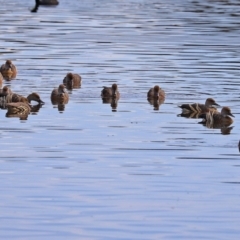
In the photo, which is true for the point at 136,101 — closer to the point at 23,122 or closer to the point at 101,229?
the point at 23,122

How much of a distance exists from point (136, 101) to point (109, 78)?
3612 mm

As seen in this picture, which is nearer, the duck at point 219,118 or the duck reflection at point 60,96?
the duck at point 219,118

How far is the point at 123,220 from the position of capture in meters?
14.5

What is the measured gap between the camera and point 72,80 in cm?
2747

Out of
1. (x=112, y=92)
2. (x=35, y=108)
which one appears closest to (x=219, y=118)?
(x=112, y=92)

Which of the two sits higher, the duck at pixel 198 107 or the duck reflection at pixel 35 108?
the duck at pixel 198 107

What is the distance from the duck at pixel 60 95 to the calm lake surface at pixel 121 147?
207 mm

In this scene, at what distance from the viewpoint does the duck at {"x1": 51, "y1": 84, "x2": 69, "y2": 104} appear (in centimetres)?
2498

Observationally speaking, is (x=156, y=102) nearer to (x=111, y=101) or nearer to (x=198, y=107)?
(x=111, y=101)

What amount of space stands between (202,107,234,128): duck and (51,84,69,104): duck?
370cm

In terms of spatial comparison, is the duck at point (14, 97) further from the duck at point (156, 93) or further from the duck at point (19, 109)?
the duck at point (156, 93)

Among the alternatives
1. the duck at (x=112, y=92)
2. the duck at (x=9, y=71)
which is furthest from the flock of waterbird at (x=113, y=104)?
the duck at (x=9, y=71)

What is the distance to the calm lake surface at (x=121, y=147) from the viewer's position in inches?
572

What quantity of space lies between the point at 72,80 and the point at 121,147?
27.4 feet
